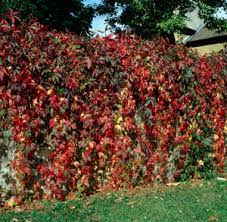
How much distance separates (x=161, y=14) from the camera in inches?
1045

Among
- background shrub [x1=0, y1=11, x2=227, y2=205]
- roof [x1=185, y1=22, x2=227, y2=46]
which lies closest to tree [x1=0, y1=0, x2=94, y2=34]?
background shrub [x1=0, y1=11, x2=227, y2=205]

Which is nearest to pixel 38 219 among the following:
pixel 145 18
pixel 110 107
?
pixel 110 107

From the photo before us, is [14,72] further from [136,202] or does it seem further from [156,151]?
[156,151]

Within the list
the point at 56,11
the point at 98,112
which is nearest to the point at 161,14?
the point at 56,11

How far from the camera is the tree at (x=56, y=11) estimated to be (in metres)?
15.7

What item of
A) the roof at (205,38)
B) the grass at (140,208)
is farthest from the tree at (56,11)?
the roof at (205,38)

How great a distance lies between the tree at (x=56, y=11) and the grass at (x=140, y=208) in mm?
8485

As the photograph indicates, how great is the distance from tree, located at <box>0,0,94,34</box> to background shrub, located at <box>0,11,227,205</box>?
6999 mm

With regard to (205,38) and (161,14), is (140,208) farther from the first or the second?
(205,38)

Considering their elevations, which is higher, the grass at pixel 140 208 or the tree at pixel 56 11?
the tree at pixel 56 11

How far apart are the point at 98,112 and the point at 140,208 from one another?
1.52m

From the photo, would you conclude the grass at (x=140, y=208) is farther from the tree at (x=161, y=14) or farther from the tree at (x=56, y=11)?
the tree at (x=161, y=14)

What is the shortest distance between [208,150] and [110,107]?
256cm

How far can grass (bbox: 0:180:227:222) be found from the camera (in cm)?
594
